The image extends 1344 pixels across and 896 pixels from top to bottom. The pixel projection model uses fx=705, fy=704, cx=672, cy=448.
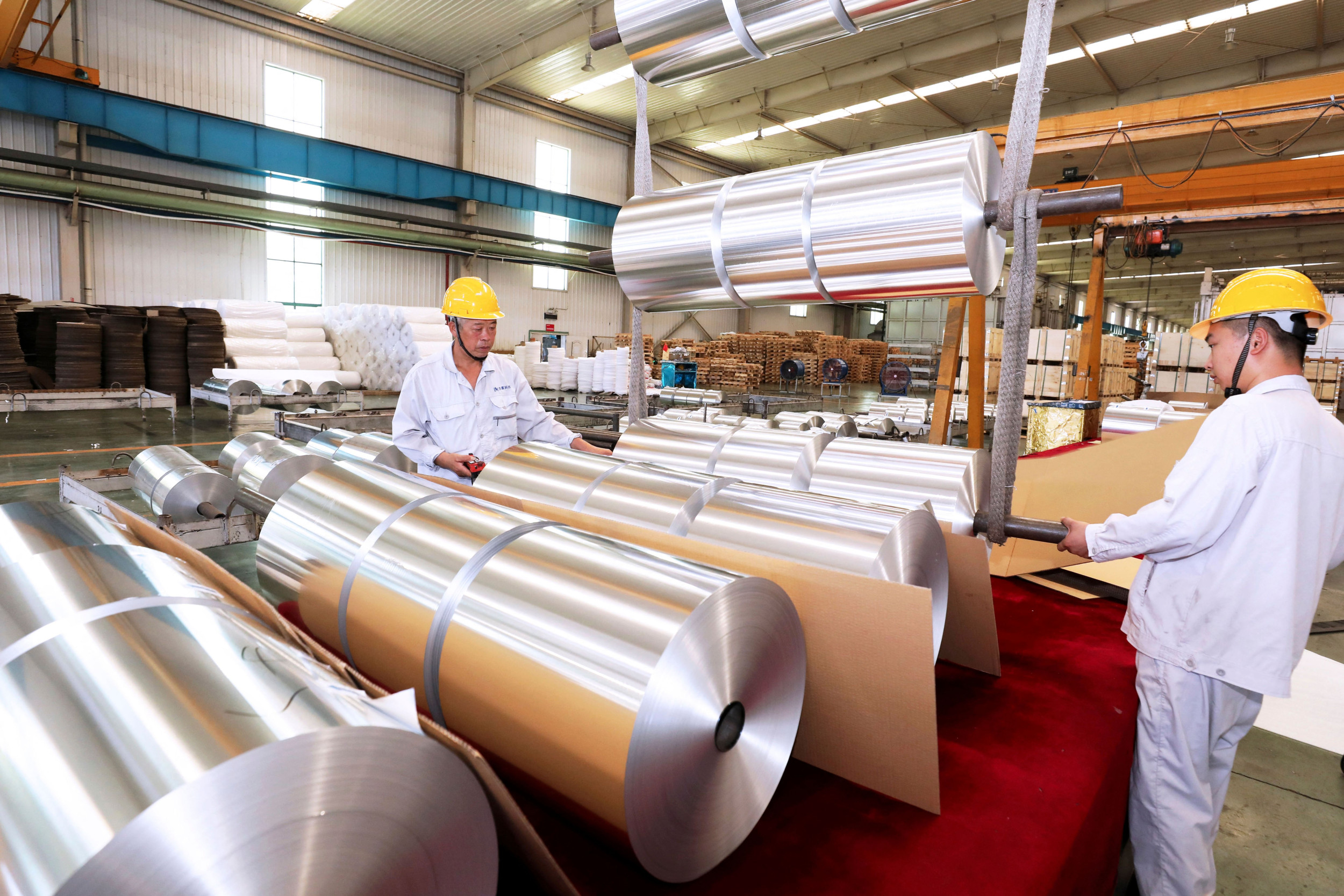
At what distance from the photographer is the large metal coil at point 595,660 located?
857mm

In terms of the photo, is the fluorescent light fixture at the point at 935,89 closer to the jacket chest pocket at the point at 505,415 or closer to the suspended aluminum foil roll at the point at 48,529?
the jacket chest pocket at the point at 505,415

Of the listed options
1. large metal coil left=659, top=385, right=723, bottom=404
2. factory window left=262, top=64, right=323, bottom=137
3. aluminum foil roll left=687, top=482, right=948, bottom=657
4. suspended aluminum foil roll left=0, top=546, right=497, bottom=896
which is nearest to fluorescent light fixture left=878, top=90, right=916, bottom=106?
large metal coil left=659, top=385, right=723, bottom=404

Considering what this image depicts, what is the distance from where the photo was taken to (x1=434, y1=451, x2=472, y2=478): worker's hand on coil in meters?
2.98

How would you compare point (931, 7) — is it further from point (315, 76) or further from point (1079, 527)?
point (315, 76)

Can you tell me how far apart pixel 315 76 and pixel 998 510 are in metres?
16.7

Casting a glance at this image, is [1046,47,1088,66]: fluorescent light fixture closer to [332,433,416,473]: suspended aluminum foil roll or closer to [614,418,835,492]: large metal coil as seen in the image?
[614,418,835,492]: large metal coil

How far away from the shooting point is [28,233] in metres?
11.4

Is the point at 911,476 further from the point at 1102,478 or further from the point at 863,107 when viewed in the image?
the point at 863,107

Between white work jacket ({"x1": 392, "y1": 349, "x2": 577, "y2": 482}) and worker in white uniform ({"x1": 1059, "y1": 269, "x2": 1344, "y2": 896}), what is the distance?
253 cm

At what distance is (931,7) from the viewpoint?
5.41ft

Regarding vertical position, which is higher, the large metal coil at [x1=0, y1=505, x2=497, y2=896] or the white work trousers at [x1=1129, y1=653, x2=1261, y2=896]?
the large metal coil at [x1=0, y1=505, x2=497, y2=896]

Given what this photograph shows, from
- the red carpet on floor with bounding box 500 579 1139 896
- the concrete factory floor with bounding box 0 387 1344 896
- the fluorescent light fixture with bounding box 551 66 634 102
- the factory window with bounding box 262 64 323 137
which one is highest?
the fluorescent light fixture with bounding box 551 66 634 102

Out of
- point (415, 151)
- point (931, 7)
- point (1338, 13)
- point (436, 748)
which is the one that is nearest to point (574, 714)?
point (436, 748)

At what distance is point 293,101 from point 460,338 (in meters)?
14.1
